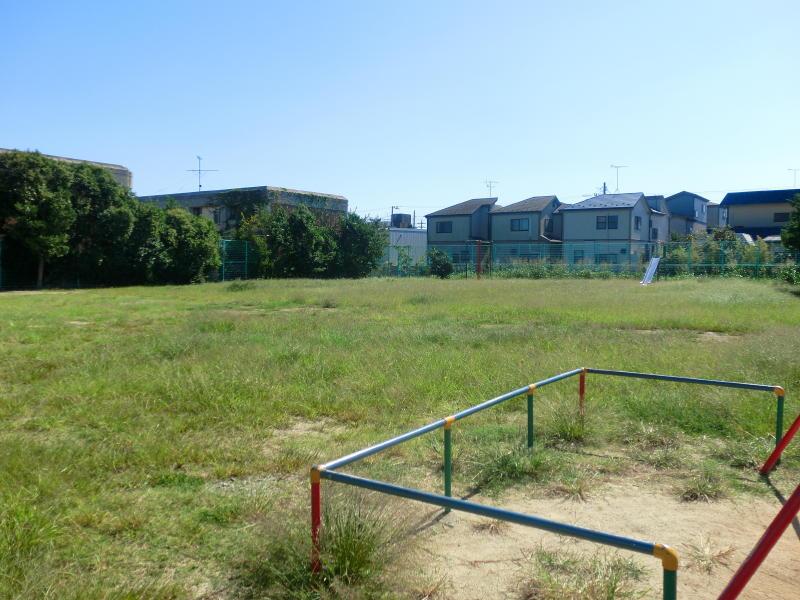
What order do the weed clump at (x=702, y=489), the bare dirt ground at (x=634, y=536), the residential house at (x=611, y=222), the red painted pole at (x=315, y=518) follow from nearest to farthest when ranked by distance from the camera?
the red painted pole at (x=315, y=518) → the bare dirt ground at (x=634, y=536) → the weed clump at (x=702, y=489) → the residential house at (x=611, y=222)

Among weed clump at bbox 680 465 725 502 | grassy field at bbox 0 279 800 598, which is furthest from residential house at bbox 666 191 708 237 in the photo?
weed clump at bbox 680 465 725 502

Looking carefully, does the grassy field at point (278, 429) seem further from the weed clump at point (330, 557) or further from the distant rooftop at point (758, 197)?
the distant rooftop at point (758, 197)

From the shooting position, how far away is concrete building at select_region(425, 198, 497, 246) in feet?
154

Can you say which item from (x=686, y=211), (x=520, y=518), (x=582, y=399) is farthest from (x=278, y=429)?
(x=686, y=211)

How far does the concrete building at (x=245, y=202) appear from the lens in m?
32.7

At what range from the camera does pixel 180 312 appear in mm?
14562

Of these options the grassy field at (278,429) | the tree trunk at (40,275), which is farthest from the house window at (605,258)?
the tree trunk at (40,275)

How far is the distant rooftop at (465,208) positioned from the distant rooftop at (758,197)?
1719 centimetres

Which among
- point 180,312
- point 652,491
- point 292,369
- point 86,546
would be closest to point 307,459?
point 86,546

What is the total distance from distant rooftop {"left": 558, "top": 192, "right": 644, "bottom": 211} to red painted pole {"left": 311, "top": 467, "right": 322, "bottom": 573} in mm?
41493

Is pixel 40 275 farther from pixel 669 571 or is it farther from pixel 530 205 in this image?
pixel 530 205

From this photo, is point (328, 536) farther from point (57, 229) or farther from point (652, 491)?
point (57, 229)

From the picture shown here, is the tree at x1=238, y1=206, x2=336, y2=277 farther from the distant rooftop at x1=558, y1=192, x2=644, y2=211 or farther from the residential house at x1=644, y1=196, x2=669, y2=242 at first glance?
the residential house at x1=644, y1=196, x2=669, y2=242

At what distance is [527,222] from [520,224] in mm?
563
